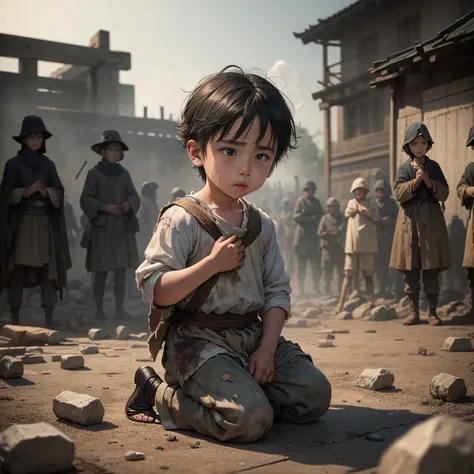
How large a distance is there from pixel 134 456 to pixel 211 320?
0.78m

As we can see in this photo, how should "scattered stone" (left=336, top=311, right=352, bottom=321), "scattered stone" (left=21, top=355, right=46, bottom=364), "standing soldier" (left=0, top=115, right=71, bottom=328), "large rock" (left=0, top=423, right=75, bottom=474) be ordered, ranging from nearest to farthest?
1. "large rock" (left=0, top=423, right=75, bottom=474)
2. "scattered stone" (left=21, top=355, right=46, bottom=364)
3. "standing soldier" (left=0, top=115, right=71, bottom=328)
4. "scattered stone" (left=336, top=311, right=352, bottom=321)

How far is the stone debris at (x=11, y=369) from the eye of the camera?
13.2ft

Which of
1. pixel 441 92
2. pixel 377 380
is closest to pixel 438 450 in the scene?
pixel 377 380

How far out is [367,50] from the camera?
18406mm

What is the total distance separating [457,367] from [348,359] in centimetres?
83

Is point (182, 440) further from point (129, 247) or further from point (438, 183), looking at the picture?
point (129, 247)

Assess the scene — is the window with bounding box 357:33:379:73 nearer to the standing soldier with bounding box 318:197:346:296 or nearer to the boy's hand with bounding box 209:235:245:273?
the standing soldier with bounding box 318:197:346:296

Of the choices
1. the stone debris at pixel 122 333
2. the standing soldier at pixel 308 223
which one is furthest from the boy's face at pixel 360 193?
the stone debris at pixel 122 333

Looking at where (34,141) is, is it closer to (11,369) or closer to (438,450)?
(11,369)

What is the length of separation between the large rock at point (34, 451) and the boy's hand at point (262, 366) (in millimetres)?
936

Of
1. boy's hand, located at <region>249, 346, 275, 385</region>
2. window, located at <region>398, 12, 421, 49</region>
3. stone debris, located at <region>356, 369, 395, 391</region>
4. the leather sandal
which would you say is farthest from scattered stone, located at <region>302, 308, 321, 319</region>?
window, located at <region>398, 12, 421, 49</region>

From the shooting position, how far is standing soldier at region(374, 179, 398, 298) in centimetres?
1202

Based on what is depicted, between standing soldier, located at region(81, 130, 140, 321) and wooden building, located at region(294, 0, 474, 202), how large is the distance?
9.77 meters

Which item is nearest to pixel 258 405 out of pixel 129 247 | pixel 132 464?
pixel 132 464
